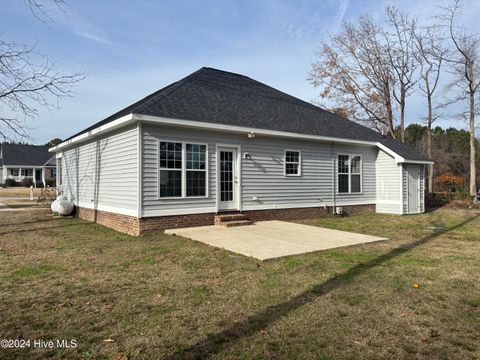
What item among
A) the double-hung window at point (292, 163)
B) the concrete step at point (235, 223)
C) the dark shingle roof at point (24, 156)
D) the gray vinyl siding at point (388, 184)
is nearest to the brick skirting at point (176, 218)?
the concrete step at point (235, 223)

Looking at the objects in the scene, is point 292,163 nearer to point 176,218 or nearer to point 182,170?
point 182,170

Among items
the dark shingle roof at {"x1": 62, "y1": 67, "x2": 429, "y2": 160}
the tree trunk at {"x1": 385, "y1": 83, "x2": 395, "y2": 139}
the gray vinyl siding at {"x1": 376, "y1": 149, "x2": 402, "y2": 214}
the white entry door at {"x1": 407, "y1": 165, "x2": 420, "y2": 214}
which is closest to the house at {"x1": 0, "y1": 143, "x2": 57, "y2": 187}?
the dark shingle roof at {"x1": 62, "y1": 67, "x2": 429, "y2": 160}

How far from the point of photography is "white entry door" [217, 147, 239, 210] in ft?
36.9

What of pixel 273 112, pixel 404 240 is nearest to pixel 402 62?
pixel 273 112

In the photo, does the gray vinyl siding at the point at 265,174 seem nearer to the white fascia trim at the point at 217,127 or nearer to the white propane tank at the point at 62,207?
the white fascia trim at the point at 217,127

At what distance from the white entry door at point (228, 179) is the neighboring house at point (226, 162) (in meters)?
0.03

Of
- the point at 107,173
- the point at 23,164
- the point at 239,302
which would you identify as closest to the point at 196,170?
the point at 107,173

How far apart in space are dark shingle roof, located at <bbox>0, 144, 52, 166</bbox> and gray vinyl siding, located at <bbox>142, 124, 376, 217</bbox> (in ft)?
151

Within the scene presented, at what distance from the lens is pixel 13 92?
389 inches

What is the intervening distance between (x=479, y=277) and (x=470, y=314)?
180 centimetres

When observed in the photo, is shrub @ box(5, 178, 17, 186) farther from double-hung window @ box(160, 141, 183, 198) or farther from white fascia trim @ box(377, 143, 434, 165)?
white fascia trim @ box(377, 143, 434, 165)

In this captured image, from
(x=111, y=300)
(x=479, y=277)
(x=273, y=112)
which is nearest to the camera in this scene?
(x=111, y=300)

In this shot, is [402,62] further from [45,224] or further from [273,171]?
[45,224]

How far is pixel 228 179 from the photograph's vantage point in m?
11.4
